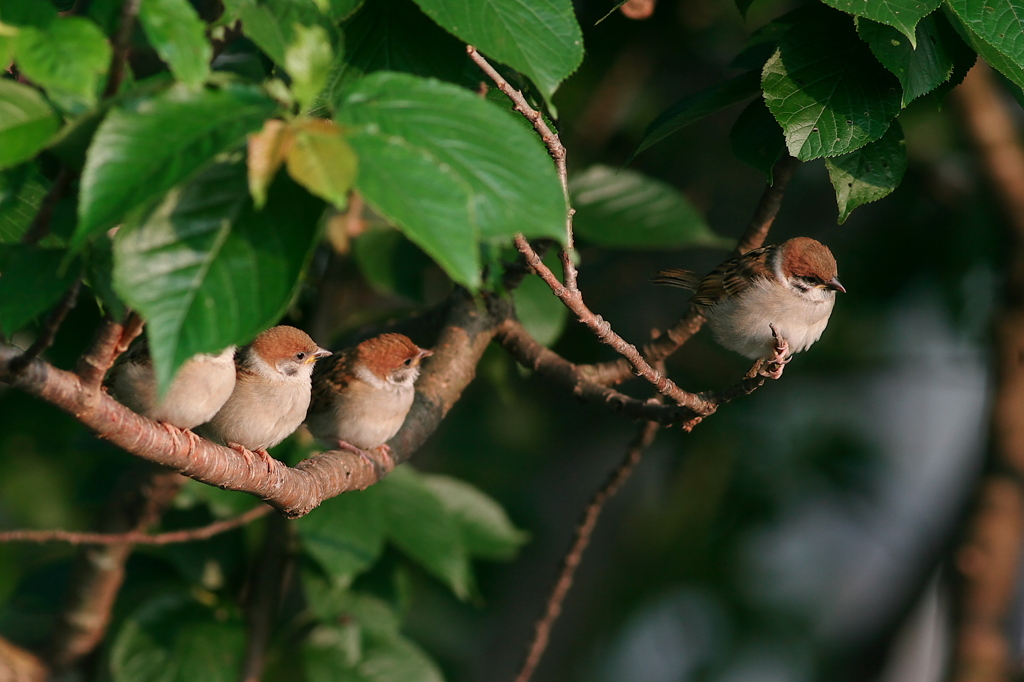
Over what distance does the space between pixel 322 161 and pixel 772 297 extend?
2.30 m

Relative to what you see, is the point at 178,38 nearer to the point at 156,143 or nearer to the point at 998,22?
the point at 156,143

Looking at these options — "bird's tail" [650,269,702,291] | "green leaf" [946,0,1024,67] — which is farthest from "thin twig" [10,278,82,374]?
"bird's tail" [650,269,702,291]

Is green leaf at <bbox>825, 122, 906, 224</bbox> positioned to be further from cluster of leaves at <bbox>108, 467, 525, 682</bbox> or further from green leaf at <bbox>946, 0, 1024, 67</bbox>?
A: cluster of leaves at <bbox>108, 467, 525, 682</bbox>

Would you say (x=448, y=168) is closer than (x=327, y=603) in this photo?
Yes

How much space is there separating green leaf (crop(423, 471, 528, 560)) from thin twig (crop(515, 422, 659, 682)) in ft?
2.38

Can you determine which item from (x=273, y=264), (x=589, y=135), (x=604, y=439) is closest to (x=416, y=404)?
(x=273, y=264)

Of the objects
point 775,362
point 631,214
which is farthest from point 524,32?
point 631,214

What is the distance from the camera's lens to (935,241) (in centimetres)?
542

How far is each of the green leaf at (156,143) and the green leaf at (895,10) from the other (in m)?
1.21

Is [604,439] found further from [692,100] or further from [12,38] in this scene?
[12,38]

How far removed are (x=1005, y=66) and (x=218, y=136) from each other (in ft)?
5.56

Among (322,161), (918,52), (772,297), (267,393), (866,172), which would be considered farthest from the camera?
(772,297)

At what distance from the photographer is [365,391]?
346 cm

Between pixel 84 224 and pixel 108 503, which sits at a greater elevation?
pixel 84 224
